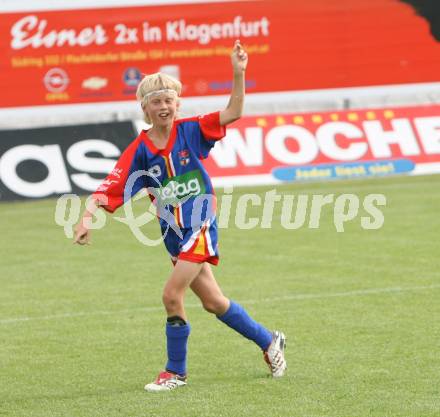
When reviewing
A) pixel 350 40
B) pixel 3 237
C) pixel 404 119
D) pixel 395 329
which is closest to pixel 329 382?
pixel 395 329

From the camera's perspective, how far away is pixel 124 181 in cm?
745

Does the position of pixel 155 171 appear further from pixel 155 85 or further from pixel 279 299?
pixel 279 299

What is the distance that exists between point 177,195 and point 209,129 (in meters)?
0.44

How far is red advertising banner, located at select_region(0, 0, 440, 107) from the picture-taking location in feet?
59.8

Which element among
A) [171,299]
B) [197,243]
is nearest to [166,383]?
[171,299]

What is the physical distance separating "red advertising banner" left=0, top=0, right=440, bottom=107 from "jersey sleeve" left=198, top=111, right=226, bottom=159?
36.4 ft

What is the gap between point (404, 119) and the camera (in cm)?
1847

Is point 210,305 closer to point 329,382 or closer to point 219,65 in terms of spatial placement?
point 329,382

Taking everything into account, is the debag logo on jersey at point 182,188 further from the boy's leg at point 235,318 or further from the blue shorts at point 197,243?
the boy's leg at point 235,318

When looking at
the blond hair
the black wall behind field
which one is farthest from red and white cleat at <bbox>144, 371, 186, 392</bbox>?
the black wall behind field

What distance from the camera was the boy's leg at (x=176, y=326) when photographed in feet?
23.9

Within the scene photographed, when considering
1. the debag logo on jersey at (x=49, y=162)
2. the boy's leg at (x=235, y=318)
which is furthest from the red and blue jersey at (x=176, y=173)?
the debag logo on jersey at (x=49, y=162)

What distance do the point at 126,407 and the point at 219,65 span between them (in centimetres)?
1257

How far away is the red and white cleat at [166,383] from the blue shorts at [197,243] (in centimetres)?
70
